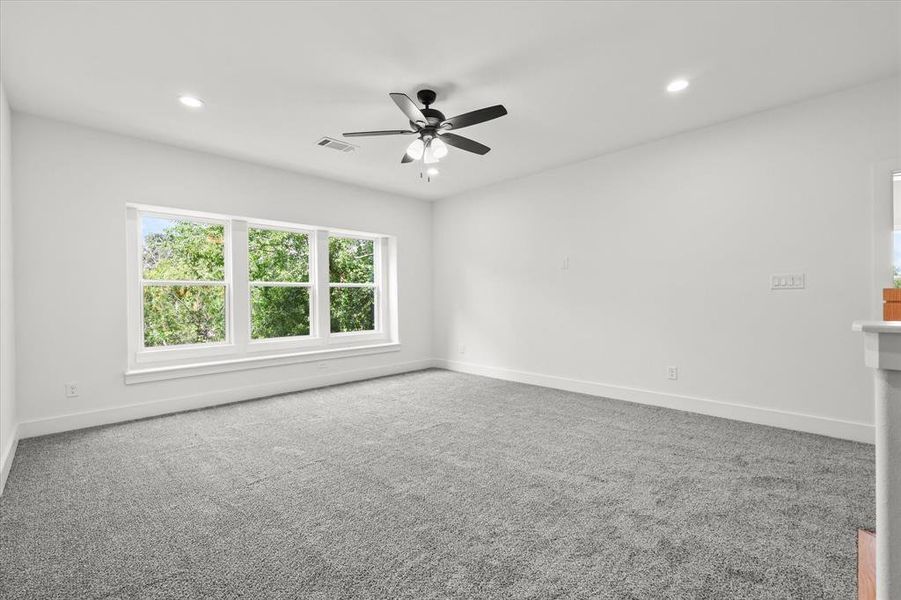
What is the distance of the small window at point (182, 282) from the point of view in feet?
13.6

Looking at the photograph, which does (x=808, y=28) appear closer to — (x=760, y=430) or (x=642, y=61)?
(x=642, y=61)

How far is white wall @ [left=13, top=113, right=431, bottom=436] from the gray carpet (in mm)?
388

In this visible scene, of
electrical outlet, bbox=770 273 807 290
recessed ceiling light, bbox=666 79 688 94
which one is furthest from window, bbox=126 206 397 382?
electrical outlet, bbox=770 273 807 290

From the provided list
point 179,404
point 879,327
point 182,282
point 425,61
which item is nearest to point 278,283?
point 182,282

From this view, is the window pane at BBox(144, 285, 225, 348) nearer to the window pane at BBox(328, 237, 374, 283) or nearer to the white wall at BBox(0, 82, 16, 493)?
the white wall at BBox(0, 82, 16, 493)

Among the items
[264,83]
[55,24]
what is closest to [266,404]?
[264,83]

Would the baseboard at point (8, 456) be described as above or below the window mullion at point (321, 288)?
below

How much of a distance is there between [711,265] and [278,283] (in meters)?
4.50

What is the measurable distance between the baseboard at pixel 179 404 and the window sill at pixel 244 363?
0.69 feet

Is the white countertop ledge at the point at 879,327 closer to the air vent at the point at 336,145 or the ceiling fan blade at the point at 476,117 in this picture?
the ceiling fan blade at the point at 476,117

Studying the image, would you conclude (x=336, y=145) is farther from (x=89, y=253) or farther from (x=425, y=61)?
(x=89, y=253)

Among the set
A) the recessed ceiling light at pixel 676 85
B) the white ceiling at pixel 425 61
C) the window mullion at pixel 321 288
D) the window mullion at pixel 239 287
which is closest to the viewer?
the white ceiling at pixel 425 61

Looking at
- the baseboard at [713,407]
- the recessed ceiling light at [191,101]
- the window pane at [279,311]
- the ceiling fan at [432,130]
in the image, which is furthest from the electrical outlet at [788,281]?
the window pane at [279,311]

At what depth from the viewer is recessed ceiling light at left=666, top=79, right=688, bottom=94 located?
2943 millimetres
